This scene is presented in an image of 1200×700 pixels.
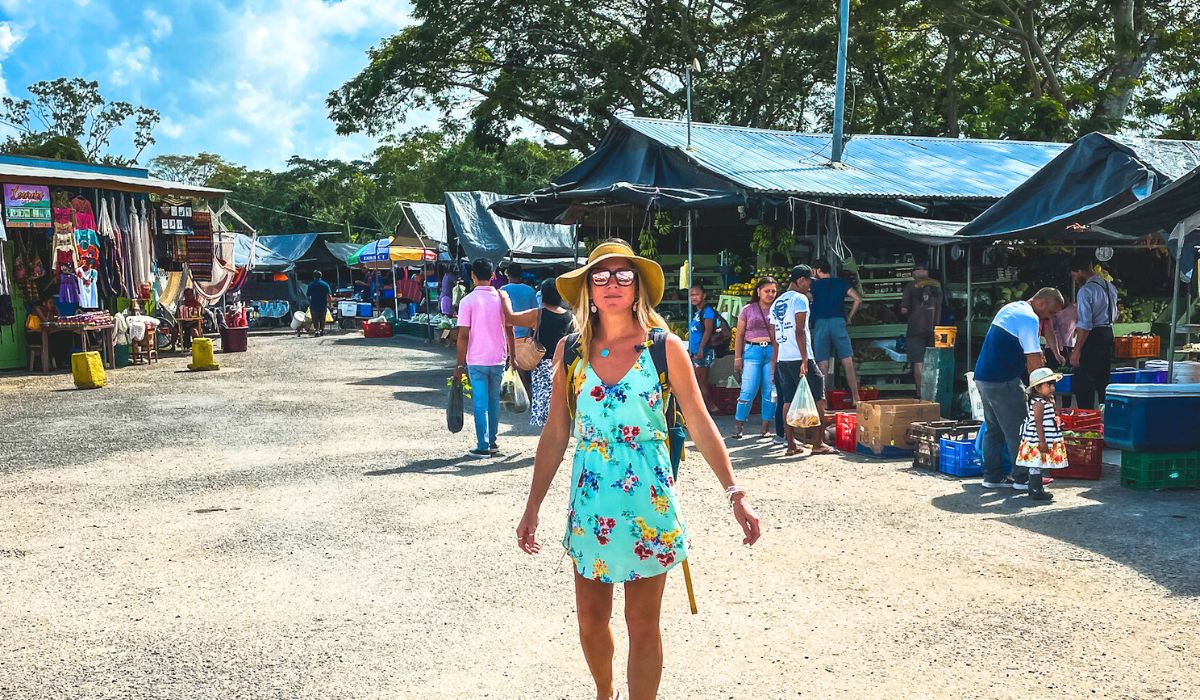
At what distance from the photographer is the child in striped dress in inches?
321

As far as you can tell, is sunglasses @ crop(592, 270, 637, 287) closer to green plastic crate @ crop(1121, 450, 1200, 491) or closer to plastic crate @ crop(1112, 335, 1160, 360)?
green plastic crate @ crop(1121, 450, 1200, 491)

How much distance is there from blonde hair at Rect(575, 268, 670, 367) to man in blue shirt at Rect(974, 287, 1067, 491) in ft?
17.4

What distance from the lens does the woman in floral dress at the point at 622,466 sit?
3658 millimetres

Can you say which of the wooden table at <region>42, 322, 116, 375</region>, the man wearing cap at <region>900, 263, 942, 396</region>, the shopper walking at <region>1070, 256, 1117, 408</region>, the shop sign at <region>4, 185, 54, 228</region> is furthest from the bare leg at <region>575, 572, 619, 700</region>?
the shop sign at <region>4, 185, 54, 228</region>

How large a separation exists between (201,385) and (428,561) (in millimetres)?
12396

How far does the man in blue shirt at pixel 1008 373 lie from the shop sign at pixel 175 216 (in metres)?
18.4

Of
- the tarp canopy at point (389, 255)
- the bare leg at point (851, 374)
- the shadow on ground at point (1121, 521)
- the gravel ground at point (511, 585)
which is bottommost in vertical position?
the shadow on ground at point (1121, 521)

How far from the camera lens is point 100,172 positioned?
23.0 metres

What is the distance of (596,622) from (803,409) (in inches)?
267

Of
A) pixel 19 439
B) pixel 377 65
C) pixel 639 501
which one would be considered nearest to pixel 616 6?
pixel 377 65

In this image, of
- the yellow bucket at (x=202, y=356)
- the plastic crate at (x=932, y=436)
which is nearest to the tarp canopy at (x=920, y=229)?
the plastic crate at (x=932, y=436)

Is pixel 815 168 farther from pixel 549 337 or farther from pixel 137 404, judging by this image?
pixel 137 404

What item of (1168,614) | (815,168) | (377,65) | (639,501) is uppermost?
(377,65)

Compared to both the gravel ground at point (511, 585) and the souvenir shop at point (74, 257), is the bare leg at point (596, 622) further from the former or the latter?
the souvenir shop at point (74, 257)
